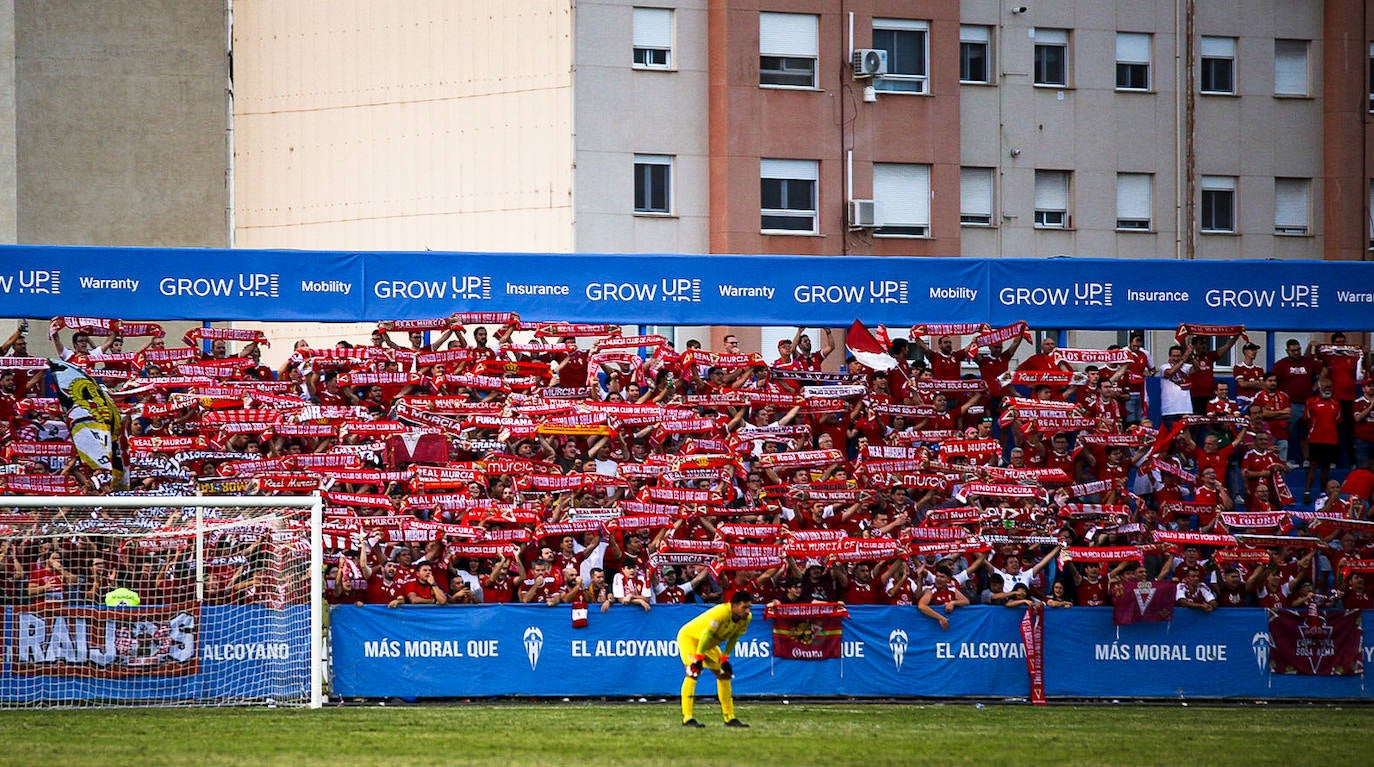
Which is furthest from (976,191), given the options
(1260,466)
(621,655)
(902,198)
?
(621,655)

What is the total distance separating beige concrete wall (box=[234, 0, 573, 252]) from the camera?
35969 millimetres

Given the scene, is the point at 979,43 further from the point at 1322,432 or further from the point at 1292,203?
the point at 1322,432

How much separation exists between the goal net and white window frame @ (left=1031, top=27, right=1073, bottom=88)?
23.9 m

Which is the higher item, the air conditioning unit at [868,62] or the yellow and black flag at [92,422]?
the air conditioning unit at [868,62]

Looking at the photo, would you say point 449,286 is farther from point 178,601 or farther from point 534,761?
point 534,761

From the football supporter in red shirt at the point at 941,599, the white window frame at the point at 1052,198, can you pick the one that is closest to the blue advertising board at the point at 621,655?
the football supporter in red shirt at the point at 941,599

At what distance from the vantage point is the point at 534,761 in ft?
49.7

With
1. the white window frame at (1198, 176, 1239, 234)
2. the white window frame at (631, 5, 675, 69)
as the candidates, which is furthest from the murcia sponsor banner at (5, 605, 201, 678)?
the white window frame at (1198, 176, 1239, 234)

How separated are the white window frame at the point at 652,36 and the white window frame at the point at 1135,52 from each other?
1049cm

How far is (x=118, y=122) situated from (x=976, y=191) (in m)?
19.4

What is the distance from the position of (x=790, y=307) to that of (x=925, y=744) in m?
11.4

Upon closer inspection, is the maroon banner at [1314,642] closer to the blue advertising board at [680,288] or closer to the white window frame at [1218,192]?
the blue advertising board at [680,288]

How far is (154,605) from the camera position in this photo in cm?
1991

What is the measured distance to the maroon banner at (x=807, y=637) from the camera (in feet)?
71.1
